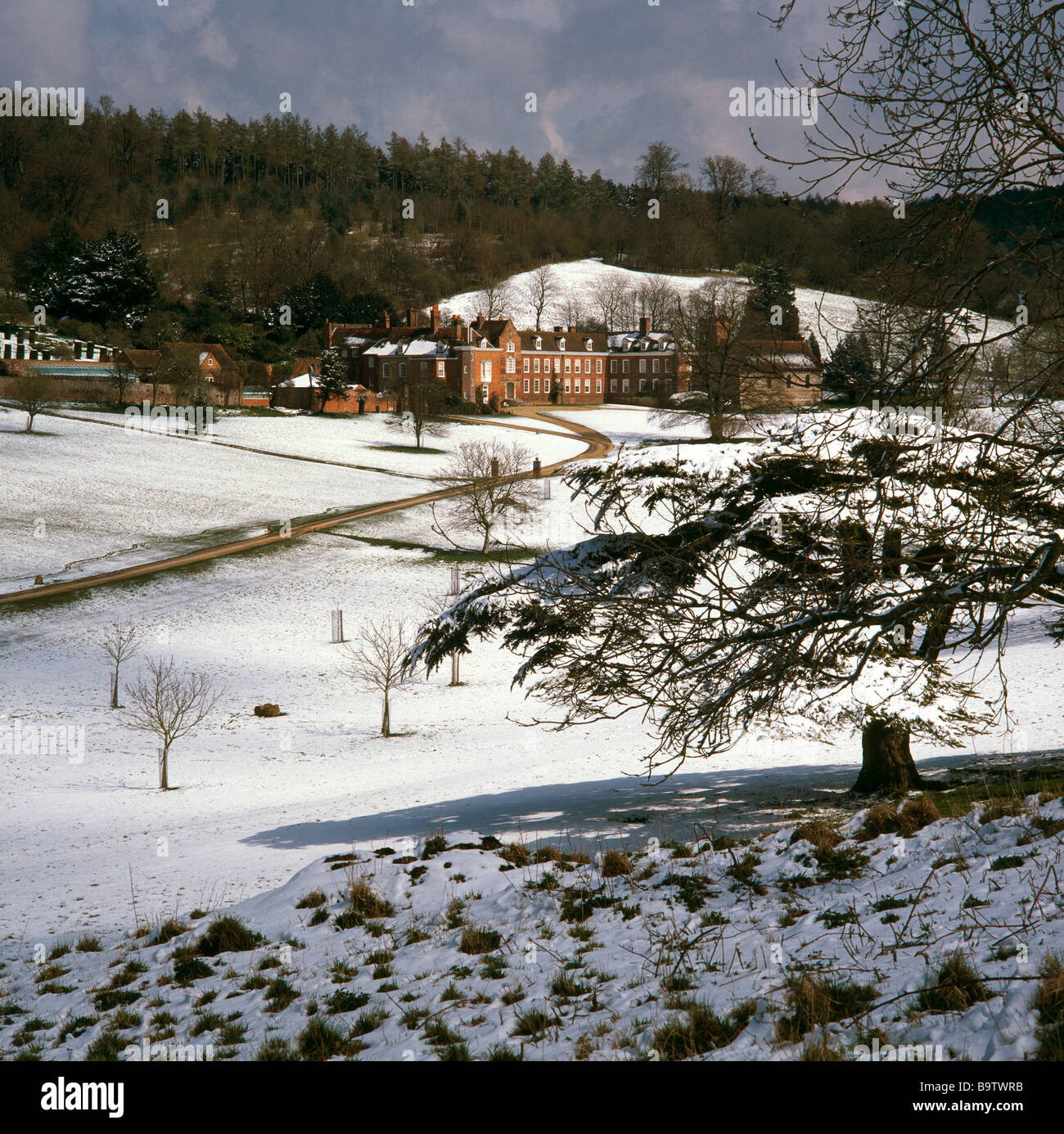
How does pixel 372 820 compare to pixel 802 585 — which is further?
pixel 372 820

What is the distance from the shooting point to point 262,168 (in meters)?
139

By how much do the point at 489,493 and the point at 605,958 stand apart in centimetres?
3713

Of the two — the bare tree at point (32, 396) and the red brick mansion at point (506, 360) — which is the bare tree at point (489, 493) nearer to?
the red brick mansion at point (506, 360)

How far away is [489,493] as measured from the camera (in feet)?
140

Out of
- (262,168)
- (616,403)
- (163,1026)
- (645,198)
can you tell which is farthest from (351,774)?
(262,168)

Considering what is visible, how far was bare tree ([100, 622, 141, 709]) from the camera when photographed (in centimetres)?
2556

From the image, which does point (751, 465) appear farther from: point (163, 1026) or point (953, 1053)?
point (163, 1026)

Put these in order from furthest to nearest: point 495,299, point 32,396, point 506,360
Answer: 1. point 495,299
2. point 506,360
3. point 32,396

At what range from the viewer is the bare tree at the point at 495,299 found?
111 m

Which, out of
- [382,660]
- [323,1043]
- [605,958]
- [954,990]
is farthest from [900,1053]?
[382,660]

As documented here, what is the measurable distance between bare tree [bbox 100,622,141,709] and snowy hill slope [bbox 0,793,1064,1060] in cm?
1798

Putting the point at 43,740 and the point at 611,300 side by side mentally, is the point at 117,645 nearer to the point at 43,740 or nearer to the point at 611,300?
the point at 43,740
